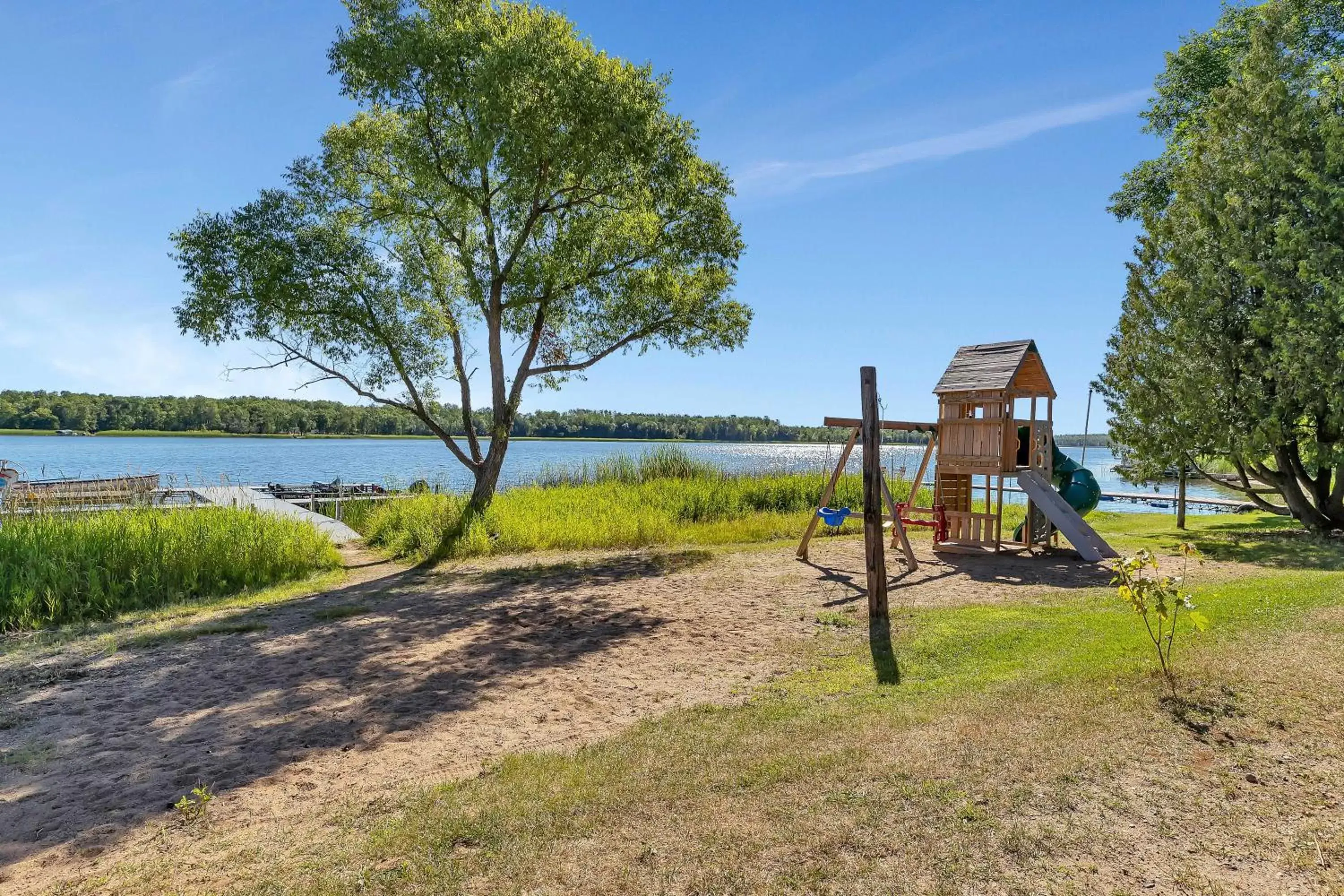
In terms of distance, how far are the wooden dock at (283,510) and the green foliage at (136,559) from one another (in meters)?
1.18

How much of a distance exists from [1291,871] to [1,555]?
1449 centimetres

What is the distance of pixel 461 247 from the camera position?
48.1 ft

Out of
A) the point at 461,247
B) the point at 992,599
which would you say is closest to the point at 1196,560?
the point at 992,599

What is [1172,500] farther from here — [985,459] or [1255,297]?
[985,459]

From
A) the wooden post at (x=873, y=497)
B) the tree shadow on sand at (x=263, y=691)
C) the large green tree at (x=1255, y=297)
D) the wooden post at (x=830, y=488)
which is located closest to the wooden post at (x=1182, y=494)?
the large green tree at (x=1255, y=297)

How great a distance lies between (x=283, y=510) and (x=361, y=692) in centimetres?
1412

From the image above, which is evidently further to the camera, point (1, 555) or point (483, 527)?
point (483, 527)

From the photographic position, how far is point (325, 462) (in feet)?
200

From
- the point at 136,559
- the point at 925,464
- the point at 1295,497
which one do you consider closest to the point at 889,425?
the point at 925,464

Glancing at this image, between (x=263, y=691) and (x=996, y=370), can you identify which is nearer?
(x=263, y=691)

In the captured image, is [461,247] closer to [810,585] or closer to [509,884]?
[810,585]

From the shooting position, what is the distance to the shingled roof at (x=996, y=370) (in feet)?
45.6

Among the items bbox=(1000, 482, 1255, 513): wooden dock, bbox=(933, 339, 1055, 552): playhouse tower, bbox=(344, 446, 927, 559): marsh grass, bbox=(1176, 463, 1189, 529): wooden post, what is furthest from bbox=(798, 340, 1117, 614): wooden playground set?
bbox=(1000, 482, 1255, 513): wooden dock

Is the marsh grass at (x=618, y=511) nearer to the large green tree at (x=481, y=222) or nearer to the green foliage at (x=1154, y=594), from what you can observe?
the large green tree at (x=481, y=222)
